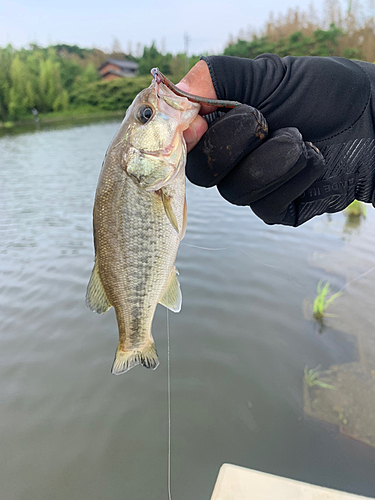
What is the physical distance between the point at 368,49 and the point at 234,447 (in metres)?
21.6

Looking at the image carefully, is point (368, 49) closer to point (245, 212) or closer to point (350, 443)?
point (245, 212)

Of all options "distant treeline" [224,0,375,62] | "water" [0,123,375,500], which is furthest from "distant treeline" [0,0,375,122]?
"water" [0,123,375,500]

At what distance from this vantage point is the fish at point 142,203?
170cm

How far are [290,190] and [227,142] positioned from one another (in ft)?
1.43

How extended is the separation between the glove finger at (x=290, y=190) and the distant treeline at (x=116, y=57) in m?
19.9

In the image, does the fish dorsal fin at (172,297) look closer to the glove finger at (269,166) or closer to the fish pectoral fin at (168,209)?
the fish pectoral fin at (168,209)

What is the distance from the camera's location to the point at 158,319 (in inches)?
201

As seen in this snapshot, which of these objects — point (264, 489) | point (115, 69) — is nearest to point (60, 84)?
point (115, 69)

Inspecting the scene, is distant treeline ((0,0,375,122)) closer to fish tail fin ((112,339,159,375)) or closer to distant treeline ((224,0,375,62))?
distant treeline ((224,0,375,62))

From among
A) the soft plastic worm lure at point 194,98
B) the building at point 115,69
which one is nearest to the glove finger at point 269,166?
the soft plastic worm lure at point 194,98

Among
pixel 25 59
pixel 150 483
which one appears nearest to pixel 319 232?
pixel 150 483

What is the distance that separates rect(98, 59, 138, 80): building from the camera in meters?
72.6

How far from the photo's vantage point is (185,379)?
412 cm

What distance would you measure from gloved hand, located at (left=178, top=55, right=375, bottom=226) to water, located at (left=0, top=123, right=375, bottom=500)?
2.71 meters
